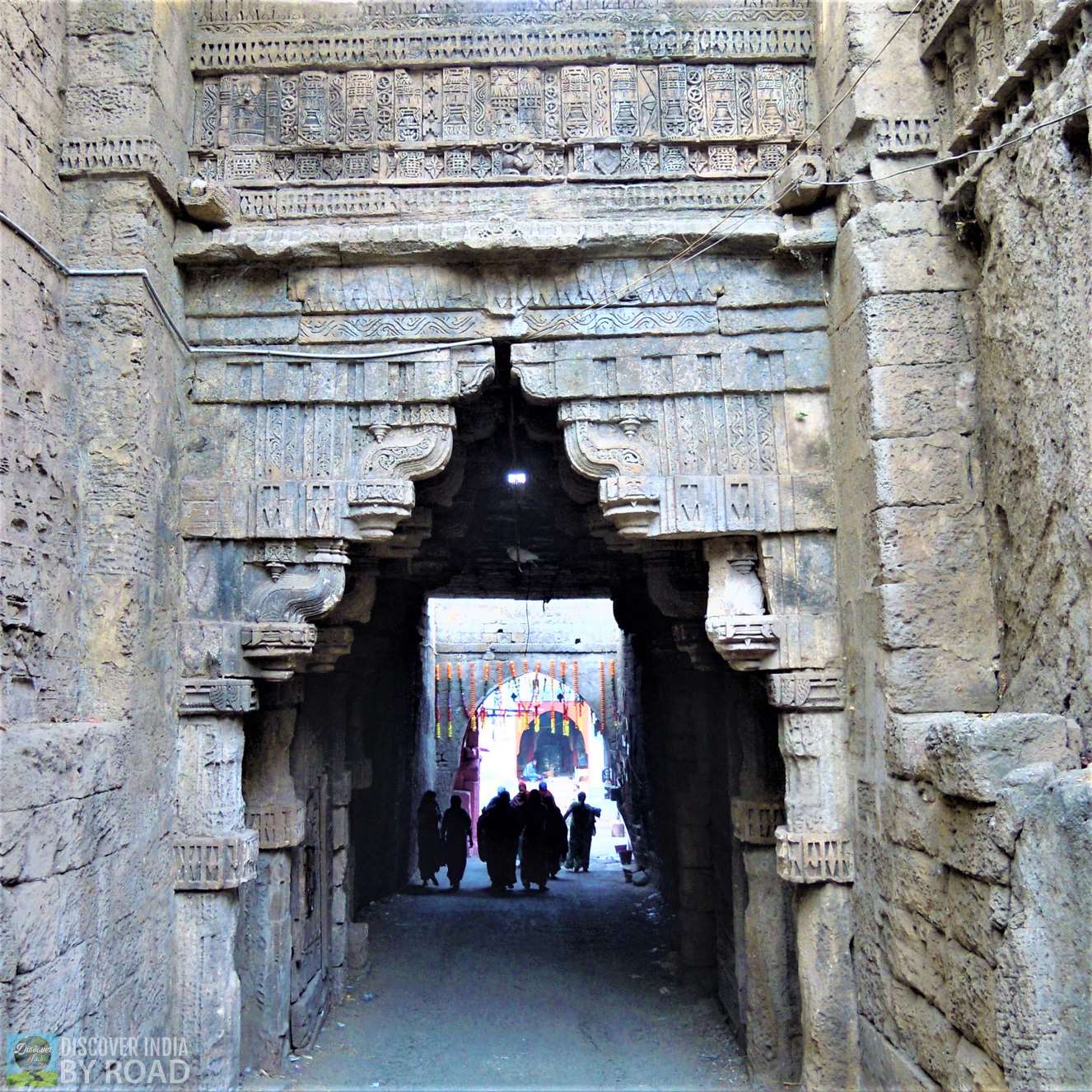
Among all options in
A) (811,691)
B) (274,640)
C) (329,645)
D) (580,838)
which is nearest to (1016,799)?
(811,691)

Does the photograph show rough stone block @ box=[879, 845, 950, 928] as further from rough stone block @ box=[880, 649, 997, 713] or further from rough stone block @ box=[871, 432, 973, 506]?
rough stone block @ box=[871, 432, 973, 506]

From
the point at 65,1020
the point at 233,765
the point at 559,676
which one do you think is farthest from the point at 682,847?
the point at 559,676

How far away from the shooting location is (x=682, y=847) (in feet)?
26.5

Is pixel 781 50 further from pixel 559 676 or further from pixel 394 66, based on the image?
pixel 559 676

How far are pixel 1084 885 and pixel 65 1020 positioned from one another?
3574 mm

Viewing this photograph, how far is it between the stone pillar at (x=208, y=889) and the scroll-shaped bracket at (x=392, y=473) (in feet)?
3.43

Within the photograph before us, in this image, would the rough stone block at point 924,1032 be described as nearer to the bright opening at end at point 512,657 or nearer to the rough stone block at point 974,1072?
the rough stone block at point 974,1072

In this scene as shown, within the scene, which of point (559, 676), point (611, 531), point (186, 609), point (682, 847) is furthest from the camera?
point (559, 676)

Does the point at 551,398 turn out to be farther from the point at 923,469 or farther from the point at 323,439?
the point at 923,469

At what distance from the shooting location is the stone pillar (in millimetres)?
4727

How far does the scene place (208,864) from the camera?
15.8ft

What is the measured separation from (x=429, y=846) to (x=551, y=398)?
29.4ft

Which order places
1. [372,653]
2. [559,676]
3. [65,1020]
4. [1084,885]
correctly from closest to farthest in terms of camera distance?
1. [1084,885]
2. [65,1020]
3. [372,653]
4. [559,676]

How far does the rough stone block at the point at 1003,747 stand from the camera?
3.33m
